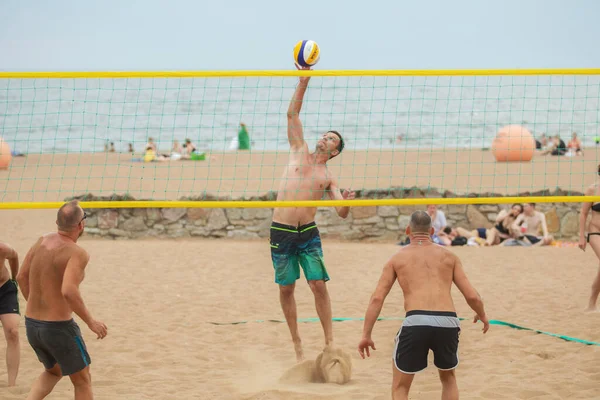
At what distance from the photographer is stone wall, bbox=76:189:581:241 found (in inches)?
582

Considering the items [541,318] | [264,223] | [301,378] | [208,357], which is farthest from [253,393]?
[264,223]

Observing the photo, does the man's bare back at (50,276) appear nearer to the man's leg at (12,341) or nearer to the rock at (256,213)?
the man's leg at (12,341)

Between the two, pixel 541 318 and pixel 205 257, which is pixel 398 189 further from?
pixel 541 318

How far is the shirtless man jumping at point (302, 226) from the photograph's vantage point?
6289mm

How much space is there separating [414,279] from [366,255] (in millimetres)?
8431

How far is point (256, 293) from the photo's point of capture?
9.65m

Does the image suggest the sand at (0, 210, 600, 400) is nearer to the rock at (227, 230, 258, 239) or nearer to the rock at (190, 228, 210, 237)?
the rock at (227, 230, 258, 239)

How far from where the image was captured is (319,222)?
14836 mm

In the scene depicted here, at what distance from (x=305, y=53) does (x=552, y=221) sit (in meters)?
10.2

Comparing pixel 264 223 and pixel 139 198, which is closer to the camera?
pixel 264 223

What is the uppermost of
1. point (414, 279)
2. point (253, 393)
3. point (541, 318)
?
point (414, 279)

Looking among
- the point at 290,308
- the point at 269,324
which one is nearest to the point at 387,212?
the point at 269,324

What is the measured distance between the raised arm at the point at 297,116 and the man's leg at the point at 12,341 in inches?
100

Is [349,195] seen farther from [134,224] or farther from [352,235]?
[134,224]
